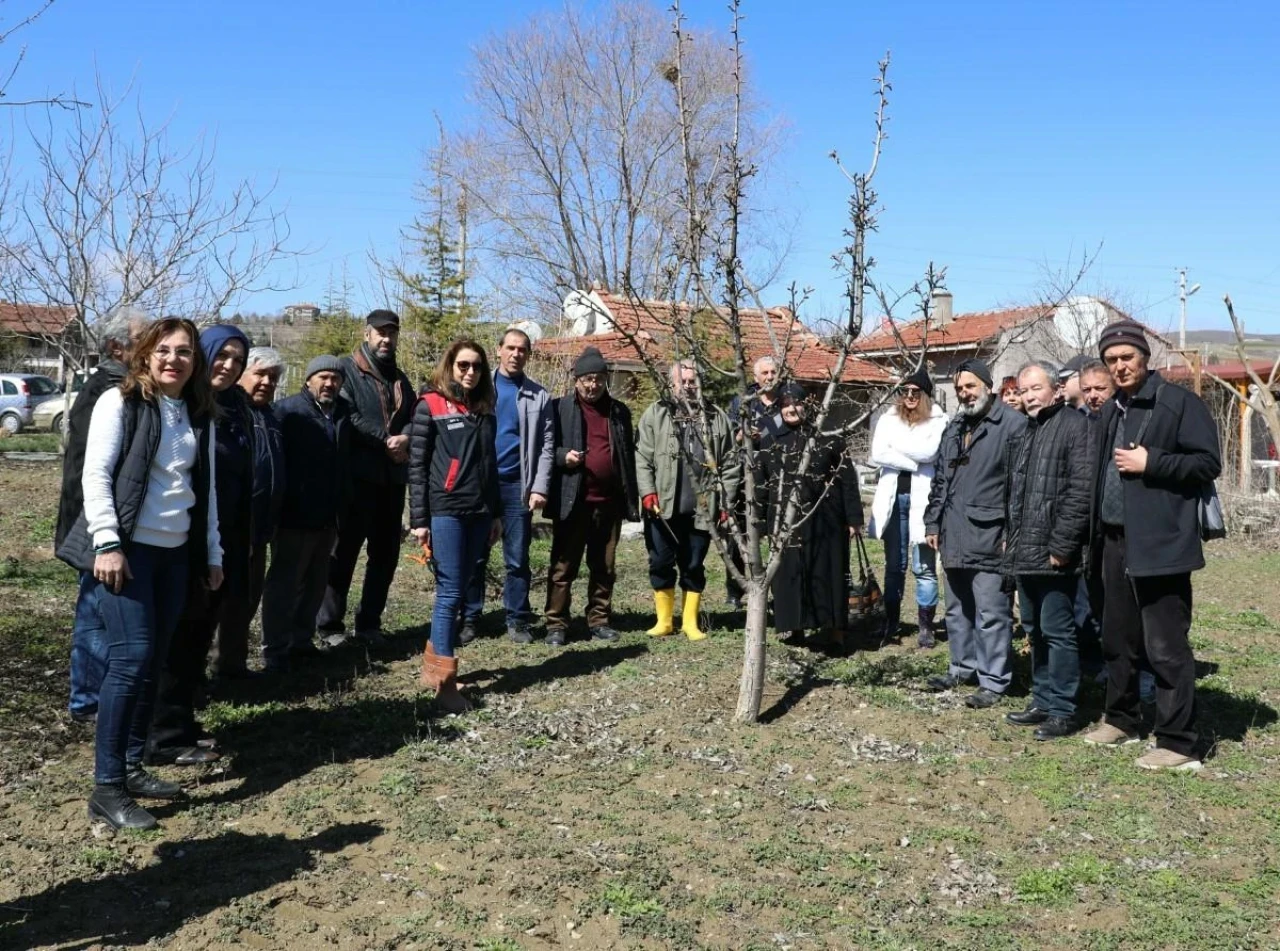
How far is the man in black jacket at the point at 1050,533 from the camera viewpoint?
5.68 metres

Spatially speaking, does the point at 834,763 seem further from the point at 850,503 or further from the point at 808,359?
the point at 808,359

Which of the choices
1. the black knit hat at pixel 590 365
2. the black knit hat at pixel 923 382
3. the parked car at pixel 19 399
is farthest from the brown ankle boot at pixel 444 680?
the parked car at pixel 19 399

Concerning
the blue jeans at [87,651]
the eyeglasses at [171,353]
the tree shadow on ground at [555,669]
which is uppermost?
the eyeglasses at [171,353]

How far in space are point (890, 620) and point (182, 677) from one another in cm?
504

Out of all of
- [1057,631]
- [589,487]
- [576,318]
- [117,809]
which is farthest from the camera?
[576,318]

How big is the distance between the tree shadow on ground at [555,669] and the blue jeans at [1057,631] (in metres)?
2.59

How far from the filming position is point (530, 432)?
7.62 metres

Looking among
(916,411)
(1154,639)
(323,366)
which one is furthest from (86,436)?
(916,411)

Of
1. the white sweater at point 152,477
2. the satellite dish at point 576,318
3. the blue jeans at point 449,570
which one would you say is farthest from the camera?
the satellite dish at point 576,318

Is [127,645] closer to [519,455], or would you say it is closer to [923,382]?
[519,455]

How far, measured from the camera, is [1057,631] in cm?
584

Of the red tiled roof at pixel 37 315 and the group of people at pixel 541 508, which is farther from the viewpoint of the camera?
the red tiled roof at pixel 37 315

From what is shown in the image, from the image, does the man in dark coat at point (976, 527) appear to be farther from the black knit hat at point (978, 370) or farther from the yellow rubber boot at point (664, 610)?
the yellow rubber boot at point (664, 610)

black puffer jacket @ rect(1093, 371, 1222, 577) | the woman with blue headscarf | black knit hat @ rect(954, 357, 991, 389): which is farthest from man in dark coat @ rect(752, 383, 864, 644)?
the woman with blue headscarf
